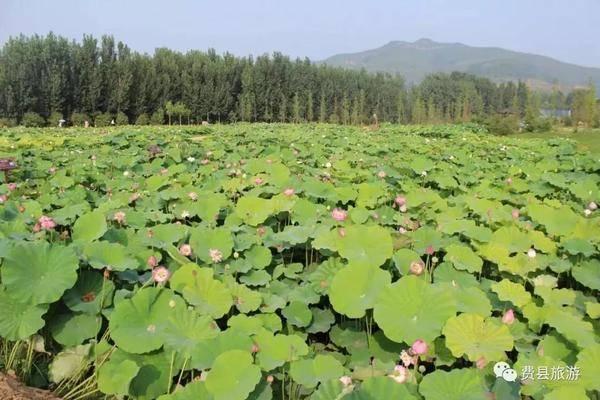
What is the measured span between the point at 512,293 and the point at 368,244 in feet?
1.76

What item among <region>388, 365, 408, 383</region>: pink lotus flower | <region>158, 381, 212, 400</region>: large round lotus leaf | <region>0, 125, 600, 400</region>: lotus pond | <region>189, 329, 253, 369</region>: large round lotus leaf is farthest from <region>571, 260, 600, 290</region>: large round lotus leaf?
<region>158, 381, 212, 400</region>: large round lotus leaf

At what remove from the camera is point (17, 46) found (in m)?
29.3

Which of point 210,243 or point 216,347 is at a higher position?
point 210,243

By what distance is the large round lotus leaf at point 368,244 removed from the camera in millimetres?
1924

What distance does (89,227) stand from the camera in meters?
2.09

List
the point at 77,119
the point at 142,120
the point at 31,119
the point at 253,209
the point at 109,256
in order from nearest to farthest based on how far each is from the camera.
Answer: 1. the point at 109,256
2. the point at 253,209
3. the point at 31,119
4. the point at 77,119
5. the point at 142,120

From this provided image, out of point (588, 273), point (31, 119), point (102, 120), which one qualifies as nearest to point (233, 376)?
point (588, 273)

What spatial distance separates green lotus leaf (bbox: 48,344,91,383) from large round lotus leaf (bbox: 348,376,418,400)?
34.9 inches

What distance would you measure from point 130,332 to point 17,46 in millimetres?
33255

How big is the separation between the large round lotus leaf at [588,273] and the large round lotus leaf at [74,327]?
67.9 inches

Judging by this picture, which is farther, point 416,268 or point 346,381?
point 416,268

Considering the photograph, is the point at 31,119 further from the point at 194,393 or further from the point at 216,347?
the point at 194,393

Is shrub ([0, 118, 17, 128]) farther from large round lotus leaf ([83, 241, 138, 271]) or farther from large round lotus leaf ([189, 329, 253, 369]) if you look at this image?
large round lotus leaf ([189, 329, 253, 369])

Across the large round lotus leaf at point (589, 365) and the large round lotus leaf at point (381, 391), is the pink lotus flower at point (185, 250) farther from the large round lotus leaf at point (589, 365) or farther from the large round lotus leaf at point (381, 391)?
the large round lotus leaf at point (589, 365)
